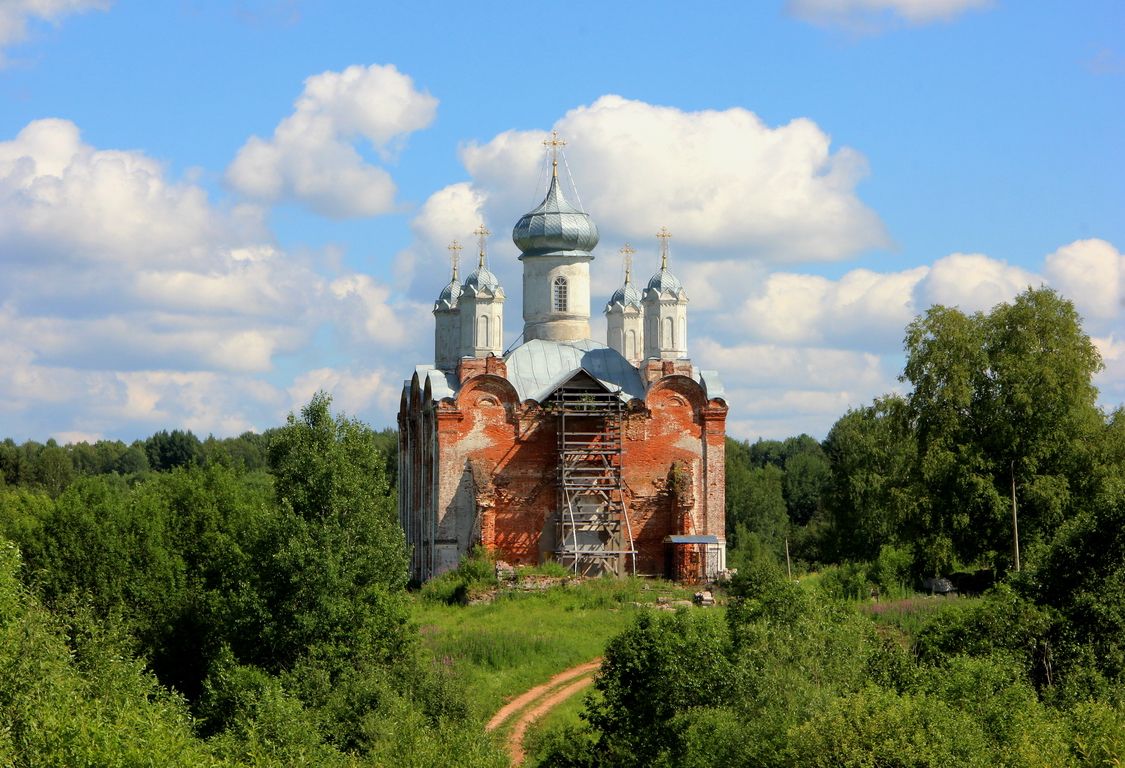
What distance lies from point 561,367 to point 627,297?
3.86m

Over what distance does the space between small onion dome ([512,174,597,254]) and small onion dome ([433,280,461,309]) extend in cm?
278

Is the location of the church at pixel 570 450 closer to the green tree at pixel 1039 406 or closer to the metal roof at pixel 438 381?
the metal roof at pixel 438 381

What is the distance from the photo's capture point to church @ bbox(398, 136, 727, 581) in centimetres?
3788

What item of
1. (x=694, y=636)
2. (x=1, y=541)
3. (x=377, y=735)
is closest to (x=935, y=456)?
(x=694, y=636)

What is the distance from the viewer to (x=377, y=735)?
933 inches

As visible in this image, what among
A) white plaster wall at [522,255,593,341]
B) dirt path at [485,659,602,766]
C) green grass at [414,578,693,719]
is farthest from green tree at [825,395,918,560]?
dirt path at [485,659,602,766]

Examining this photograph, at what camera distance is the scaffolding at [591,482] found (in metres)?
38.0

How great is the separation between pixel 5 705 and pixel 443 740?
5.60 metres

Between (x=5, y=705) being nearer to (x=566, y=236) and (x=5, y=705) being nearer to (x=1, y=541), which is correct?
(x=1, y=541)

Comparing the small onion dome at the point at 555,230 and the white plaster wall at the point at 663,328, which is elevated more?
the small onion dome at the point at 555,230

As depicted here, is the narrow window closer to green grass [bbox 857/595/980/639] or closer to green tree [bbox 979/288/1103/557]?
green tree [bbox 979/288/1103/557]

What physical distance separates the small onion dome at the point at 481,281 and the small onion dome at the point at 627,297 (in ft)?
13.5

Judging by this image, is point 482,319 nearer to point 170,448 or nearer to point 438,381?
point 438,381

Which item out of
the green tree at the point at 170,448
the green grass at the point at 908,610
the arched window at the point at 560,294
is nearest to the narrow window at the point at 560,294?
the arched window at the point at 560,294
